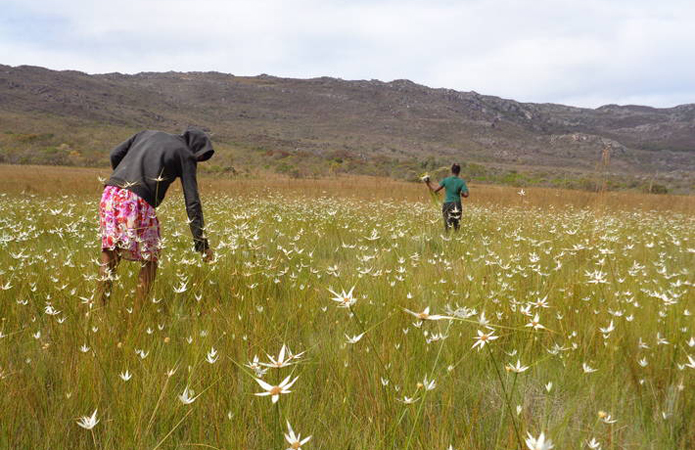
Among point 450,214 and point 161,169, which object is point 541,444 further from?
point 450,214

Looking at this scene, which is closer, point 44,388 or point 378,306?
point 44,388

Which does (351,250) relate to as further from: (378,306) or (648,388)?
(648,388)

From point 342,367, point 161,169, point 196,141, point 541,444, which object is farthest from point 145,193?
point 541,444

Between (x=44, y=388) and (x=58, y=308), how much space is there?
1.25 meters

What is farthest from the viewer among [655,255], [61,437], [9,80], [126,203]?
[9,80]

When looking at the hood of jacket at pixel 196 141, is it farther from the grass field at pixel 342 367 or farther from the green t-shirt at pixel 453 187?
the green t-shirt at pixel 453 187

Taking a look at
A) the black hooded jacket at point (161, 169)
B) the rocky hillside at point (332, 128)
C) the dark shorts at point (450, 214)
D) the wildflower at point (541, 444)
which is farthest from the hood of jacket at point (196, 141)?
the rocky hillside at point (332, 128)

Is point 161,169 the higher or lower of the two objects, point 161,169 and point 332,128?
the lower

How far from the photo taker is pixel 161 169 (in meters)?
3.88

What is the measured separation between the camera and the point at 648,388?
2.26 metres

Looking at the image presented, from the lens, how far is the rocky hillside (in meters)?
→ 37.3

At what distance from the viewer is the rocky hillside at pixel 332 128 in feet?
123

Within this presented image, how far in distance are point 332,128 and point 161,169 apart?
81.5 m


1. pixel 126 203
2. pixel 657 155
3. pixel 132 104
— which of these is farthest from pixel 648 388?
pixel 657 155
